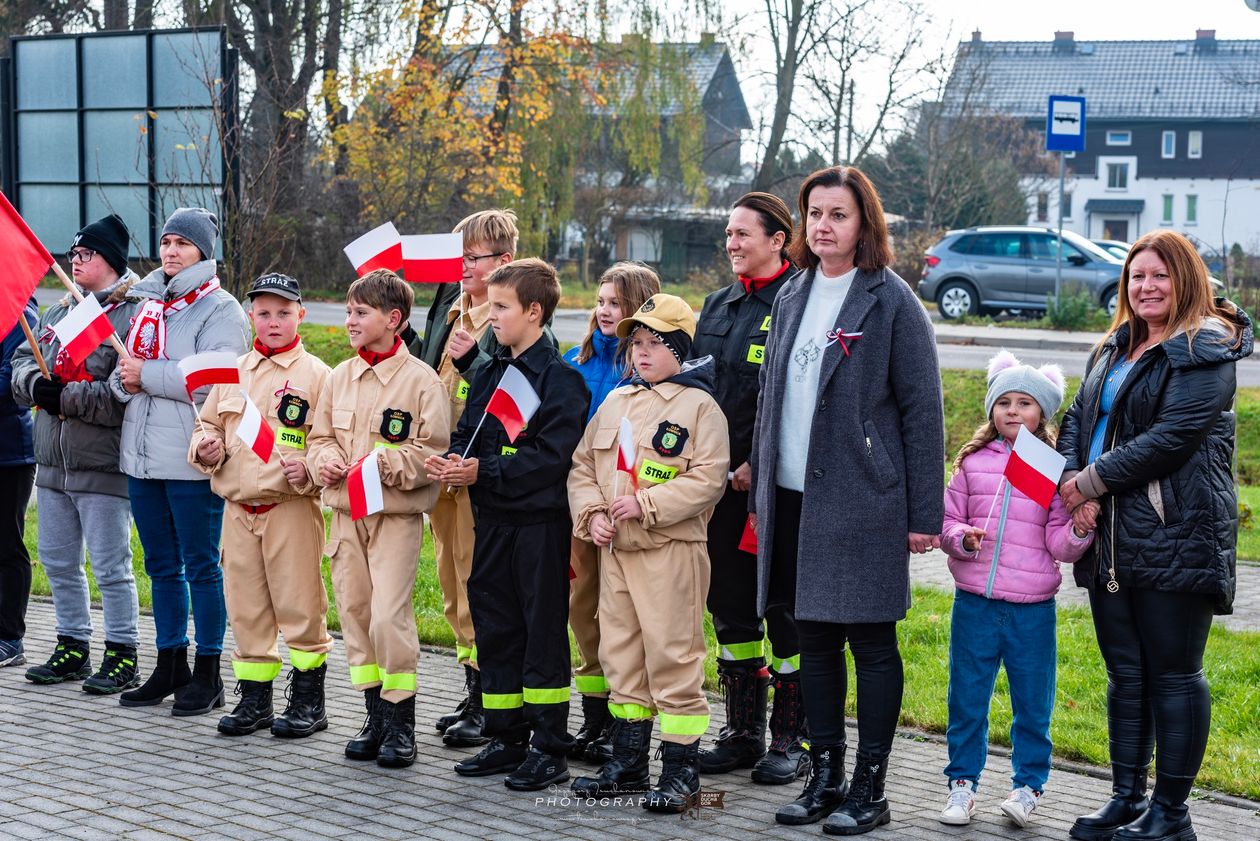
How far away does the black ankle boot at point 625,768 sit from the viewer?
5.26 m

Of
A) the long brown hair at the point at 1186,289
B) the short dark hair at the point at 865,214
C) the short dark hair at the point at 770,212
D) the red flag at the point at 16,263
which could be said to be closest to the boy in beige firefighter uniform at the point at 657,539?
the short dark hair at the point at 770,212

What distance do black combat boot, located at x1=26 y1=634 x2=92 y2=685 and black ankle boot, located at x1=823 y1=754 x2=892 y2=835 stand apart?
3919 millimetres

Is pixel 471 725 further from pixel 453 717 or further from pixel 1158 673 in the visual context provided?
pixel 1158 673

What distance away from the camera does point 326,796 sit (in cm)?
526

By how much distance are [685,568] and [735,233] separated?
4.20ft

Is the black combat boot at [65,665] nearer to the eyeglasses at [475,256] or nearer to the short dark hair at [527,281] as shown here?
the eyeglasses at [475,256]

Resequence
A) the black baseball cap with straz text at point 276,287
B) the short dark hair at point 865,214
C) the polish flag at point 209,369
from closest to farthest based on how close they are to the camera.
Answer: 1. the short dark hair at point 865,214
2. the polish flag at point 209,369
3. the black baseball cap with straz text at point 276,287

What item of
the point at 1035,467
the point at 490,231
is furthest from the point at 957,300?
the point at 1035,467

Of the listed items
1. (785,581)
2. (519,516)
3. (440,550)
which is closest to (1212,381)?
(785,581)

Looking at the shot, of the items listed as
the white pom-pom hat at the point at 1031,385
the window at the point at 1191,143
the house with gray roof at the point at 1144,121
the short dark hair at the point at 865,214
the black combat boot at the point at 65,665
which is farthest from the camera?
the window at the point at 1191,143

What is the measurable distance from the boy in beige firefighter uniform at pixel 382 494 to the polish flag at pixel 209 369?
0.40 m

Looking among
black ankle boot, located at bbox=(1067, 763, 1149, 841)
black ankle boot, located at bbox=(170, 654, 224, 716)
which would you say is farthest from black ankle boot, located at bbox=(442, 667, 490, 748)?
black ankle boot, located at bbox=(1067, 763, 1149, 841)

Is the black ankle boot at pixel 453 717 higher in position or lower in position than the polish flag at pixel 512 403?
lower

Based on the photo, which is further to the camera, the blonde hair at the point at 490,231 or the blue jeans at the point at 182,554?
the blue jeans at the point at 182,554
